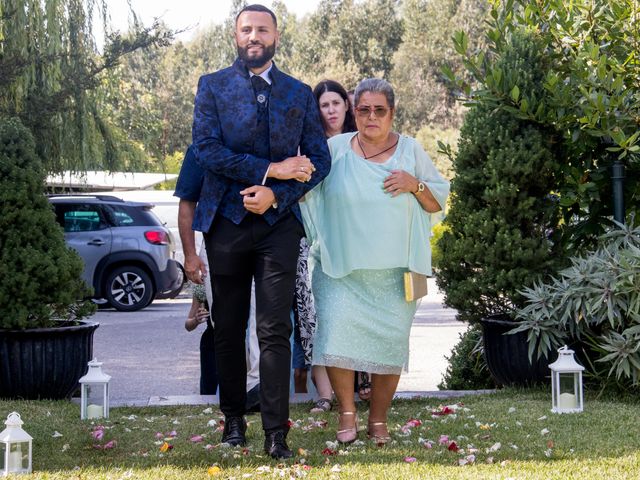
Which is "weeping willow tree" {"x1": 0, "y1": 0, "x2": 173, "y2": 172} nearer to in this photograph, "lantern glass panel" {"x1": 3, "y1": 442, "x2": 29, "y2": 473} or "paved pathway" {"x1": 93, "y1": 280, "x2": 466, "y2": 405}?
"paved pathway" {"x1": 93, "y1": 280, "x2": 466, "y2": 405}

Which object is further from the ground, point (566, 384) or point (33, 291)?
point (33, 291)

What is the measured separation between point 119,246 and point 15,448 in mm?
11724

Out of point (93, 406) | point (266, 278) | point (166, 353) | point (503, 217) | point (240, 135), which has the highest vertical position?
point (240, 135)

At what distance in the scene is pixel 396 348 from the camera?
514cm

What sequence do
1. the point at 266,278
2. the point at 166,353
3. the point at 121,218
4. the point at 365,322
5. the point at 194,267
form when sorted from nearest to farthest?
the point at 266,278 < the point at 365,322 < the point at 194,267 < the point at 166,353 < the point at 121,218

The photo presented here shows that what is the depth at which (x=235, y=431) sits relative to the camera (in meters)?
5.08

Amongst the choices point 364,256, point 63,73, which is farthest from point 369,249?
point 63,73

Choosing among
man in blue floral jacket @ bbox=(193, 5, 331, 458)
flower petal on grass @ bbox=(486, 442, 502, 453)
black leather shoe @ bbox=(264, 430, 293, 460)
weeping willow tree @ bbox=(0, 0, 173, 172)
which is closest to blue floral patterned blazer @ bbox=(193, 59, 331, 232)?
man in blue floral jacket @ bbox=(193, 5, 331, 458)

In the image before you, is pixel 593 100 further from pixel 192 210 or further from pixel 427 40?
pixel 427 40

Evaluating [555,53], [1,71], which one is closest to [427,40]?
[1,71]

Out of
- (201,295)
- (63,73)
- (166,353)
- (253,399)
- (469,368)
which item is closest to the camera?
(253,399)

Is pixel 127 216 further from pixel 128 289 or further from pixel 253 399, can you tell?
pixel 253 399

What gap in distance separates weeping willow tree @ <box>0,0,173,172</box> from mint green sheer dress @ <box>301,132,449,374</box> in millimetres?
8482

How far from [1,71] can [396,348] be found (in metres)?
7.74
